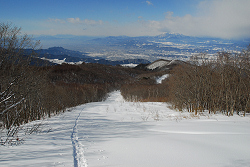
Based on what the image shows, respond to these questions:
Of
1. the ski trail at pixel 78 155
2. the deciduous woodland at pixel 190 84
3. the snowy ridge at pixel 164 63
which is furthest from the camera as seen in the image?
the snowy ridge at pixel 164 63

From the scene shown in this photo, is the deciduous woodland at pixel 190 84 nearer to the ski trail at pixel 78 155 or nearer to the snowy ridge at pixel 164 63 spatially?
the ski trail at pixel 78 155

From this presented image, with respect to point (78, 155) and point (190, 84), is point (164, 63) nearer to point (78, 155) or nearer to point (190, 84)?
point (190, 84)

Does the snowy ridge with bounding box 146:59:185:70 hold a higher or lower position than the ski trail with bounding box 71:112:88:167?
higher

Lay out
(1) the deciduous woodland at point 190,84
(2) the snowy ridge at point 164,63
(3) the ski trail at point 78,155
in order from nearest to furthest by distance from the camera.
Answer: (3) the ski trail at point 78,155
(1) the deciduous woodland at point 190,84
(2) the snowy ridge at point 164,63

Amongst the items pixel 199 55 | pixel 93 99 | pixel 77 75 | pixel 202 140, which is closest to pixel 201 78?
pixel 199 55

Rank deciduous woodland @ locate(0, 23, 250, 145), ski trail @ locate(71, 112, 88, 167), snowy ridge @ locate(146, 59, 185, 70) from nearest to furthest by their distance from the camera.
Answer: ski trail @ locate(71, 112, 88, 167)
deciduous woodland @ locate(0, 23, 250, 145)
snowy ridge @ locate(146, 59, 185, 70)

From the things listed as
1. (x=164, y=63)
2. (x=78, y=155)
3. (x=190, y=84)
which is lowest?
(x=78, y=155)

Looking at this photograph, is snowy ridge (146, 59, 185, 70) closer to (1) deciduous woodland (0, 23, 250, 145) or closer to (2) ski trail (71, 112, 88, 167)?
(1) deciduous woodland (0, 23, 250, 145)

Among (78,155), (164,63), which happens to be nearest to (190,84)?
(78,155)

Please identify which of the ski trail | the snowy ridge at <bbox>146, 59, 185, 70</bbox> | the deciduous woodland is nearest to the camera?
the ski trail

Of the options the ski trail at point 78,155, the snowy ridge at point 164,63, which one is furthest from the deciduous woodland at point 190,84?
the snowy ridge at point 164,63

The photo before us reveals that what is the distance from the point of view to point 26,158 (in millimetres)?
3912

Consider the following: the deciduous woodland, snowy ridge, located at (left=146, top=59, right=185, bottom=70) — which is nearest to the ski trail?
the deciduous woodland

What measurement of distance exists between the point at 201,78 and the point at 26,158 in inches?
513
